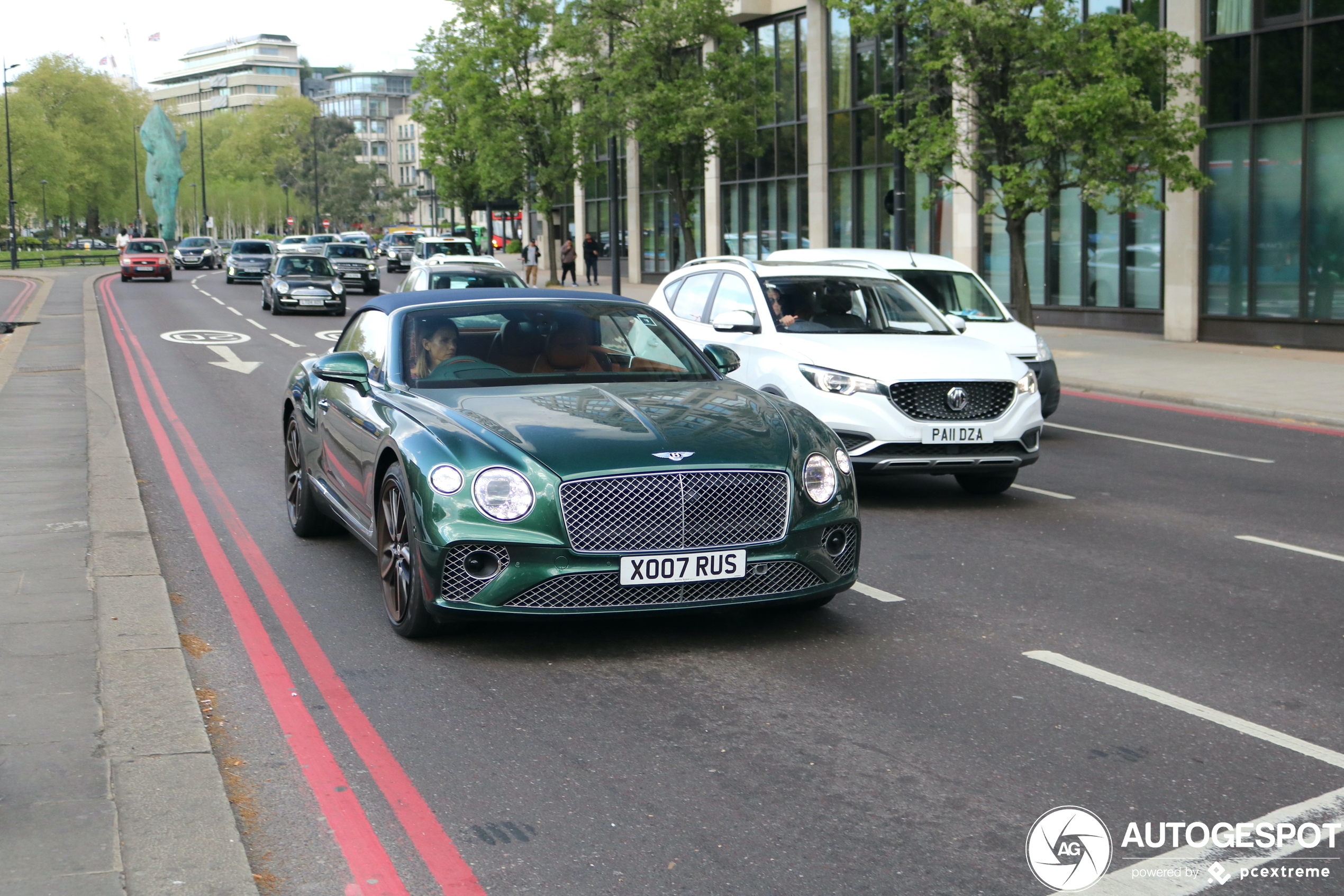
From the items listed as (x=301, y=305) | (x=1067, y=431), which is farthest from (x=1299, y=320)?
(x=301, y=305)

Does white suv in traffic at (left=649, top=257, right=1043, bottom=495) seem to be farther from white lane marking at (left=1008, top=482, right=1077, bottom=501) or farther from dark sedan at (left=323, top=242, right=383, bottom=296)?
dark sedan at (left=323, top=242, right=383, bottom=296)

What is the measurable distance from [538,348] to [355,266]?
4224 cm

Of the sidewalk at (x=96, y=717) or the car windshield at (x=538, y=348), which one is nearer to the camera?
the sidewalk at (x=96, y=717)

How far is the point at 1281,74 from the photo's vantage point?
24.1 metres

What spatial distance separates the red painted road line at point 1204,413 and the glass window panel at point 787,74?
22246 mm

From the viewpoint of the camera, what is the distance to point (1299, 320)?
23.9m

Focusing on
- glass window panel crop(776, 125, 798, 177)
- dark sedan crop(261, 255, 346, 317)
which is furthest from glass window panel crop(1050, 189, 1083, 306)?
dark sedan crop(261, 255, 346, 317)

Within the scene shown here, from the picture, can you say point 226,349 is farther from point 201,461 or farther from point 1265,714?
point 1265,714

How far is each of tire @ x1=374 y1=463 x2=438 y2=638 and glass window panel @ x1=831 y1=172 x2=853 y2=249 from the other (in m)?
30.9

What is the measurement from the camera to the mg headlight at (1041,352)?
1430cm

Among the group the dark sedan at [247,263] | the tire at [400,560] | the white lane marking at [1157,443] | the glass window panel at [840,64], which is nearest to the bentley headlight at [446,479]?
the tire at [400,560]

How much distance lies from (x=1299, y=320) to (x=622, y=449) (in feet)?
67.8

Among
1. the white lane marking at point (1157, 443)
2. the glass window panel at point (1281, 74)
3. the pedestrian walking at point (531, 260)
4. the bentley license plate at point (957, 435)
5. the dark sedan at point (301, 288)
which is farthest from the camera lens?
the pedestrian walking at point (531, 260)

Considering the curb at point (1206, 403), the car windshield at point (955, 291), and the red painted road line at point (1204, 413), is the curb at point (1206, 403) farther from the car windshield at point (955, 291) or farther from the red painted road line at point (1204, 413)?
the car windshield at point (955, 291)
